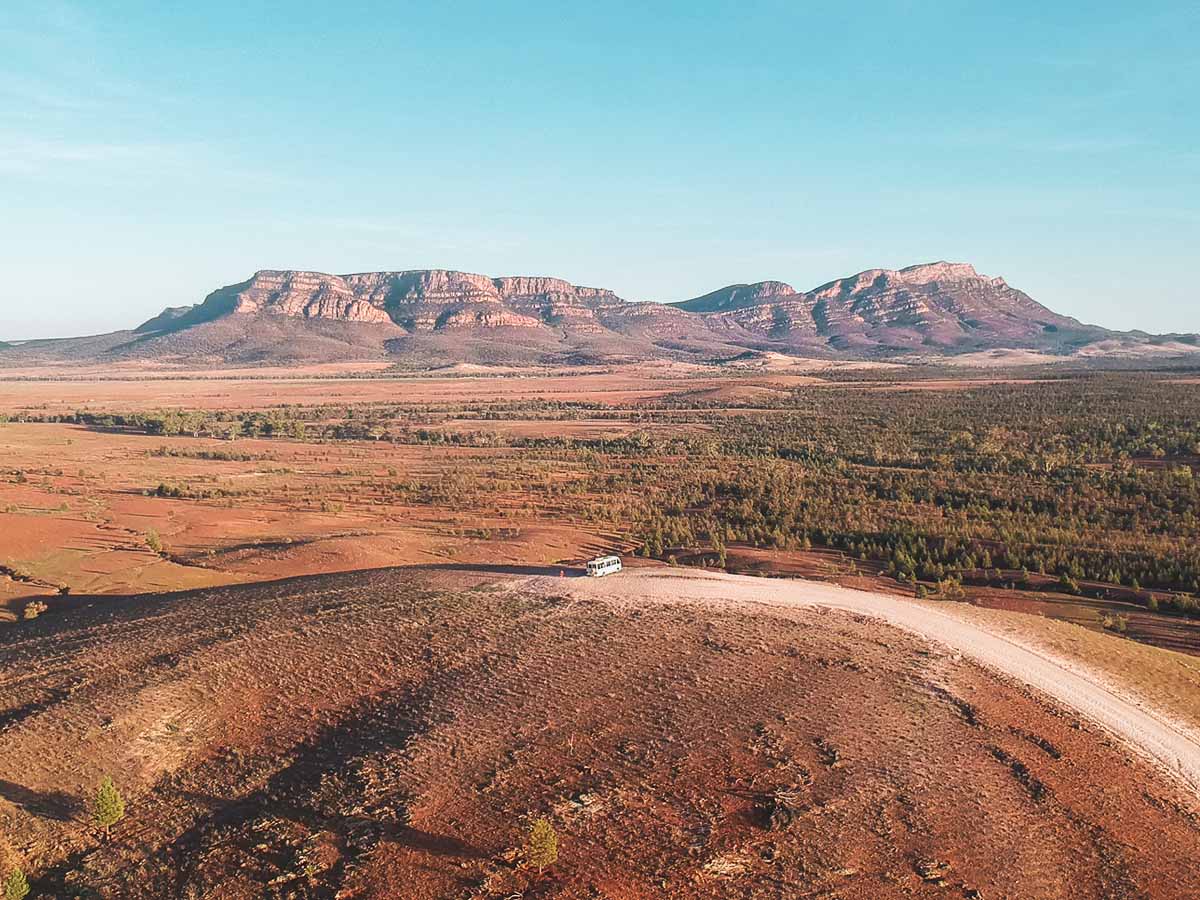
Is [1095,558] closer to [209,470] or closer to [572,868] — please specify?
[572,868]

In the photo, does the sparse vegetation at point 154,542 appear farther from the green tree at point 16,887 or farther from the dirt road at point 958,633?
the green tree at point 16,887

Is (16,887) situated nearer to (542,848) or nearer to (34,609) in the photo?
(542,848)

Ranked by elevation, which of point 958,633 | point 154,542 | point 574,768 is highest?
point 574,768

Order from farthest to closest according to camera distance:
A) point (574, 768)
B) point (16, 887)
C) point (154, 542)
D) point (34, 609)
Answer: point (154, 542), point (34, 609), point (574, 768), point (16, 887)

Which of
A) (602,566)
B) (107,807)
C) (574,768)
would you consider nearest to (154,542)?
(602,566)

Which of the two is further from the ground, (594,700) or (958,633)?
→ (594,700)

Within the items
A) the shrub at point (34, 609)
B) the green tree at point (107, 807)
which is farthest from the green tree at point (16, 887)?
the shrub at point (34, 609)

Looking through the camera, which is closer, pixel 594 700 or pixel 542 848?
pixel 542 848

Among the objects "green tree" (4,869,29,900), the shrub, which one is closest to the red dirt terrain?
"green tree" (4,869,29,900)
